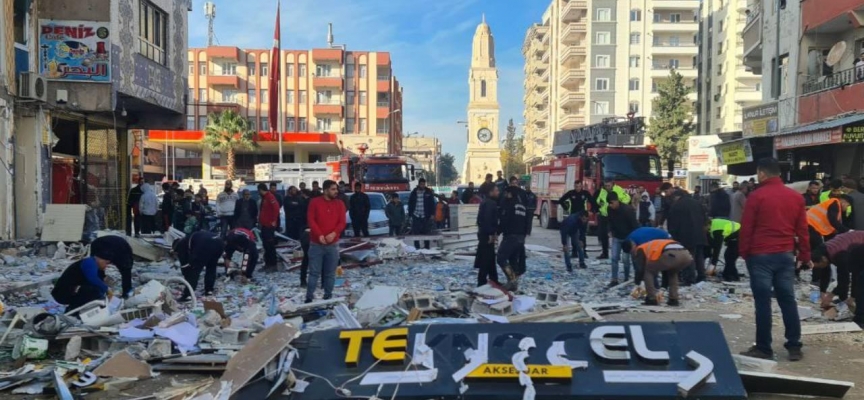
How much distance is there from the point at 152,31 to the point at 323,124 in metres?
50.4

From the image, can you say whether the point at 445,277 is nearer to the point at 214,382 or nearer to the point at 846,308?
the point at 846,308

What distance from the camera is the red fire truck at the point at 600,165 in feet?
69.3

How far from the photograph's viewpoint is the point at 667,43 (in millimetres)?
63938

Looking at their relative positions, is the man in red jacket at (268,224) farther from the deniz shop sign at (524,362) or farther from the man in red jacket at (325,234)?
the deniz shop sign at (524,362)

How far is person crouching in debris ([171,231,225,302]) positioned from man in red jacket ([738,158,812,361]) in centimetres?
682

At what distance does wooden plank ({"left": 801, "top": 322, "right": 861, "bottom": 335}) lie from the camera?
7168 millimetres

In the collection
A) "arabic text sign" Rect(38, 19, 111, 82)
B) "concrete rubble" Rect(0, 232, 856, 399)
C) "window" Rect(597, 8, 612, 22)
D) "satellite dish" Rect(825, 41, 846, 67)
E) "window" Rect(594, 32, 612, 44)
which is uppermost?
"window" Rect(597, 8, 612, 22)

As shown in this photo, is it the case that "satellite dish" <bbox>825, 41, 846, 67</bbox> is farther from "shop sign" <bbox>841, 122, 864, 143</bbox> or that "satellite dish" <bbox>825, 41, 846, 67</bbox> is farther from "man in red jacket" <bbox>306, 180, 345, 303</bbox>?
"man in red jacket" <bbox>306, 180, 345, 303</bbox>

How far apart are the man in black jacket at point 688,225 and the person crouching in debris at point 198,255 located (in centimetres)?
680

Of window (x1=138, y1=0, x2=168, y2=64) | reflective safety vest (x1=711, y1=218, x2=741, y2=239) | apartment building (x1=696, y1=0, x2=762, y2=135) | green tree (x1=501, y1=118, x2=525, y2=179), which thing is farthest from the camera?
green tree (x1=501, y1=118, x2=525, y2=179)

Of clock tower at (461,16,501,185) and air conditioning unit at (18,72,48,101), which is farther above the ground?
clock tower at (461,16,501,185)

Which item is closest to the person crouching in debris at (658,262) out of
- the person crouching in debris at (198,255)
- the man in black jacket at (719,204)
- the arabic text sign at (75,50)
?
the man in black jacket at (719,204)

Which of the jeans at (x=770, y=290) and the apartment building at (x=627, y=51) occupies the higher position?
the apartment building at (x=627, y=51)

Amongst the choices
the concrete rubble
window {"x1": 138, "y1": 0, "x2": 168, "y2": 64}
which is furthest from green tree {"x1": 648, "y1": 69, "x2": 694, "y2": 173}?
the concrete rubble
